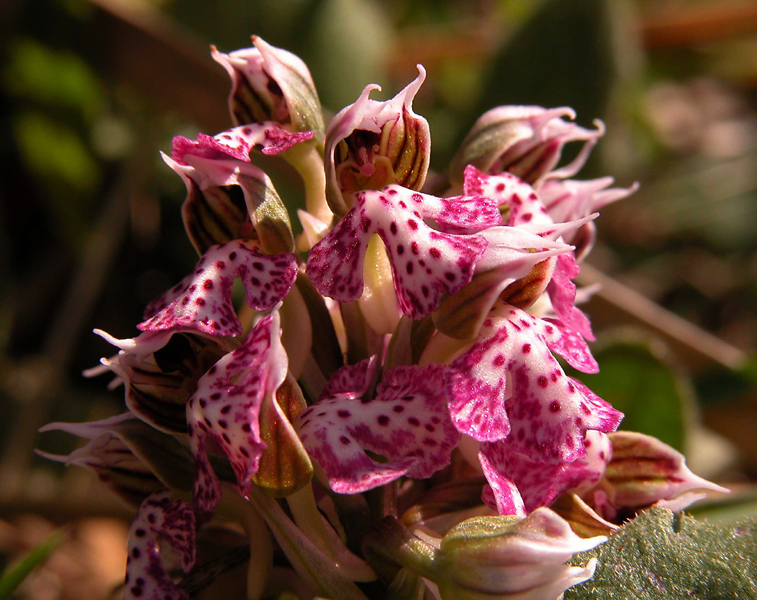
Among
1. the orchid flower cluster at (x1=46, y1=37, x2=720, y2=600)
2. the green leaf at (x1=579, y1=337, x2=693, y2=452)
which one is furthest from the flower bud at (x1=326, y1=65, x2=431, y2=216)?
the green leaf at (x1=579, y1=337, x2=693, y2=452)

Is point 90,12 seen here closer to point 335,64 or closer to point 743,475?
point 335,64

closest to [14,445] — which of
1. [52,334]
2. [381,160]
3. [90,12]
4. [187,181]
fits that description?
[52,334]

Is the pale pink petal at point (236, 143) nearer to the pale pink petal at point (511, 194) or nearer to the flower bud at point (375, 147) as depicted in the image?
the flower bud at point (375, 147)

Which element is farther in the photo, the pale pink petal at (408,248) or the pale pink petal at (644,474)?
the pale pink petal at (644,474)

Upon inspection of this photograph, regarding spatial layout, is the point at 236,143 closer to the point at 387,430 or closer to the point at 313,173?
the point at 313,173

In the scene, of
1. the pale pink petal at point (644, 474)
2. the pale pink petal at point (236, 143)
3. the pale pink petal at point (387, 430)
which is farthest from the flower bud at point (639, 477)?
the pale pink petal at point (236, 143)

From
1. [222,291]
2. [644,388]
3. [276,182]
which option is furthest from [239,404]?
[276,182]
